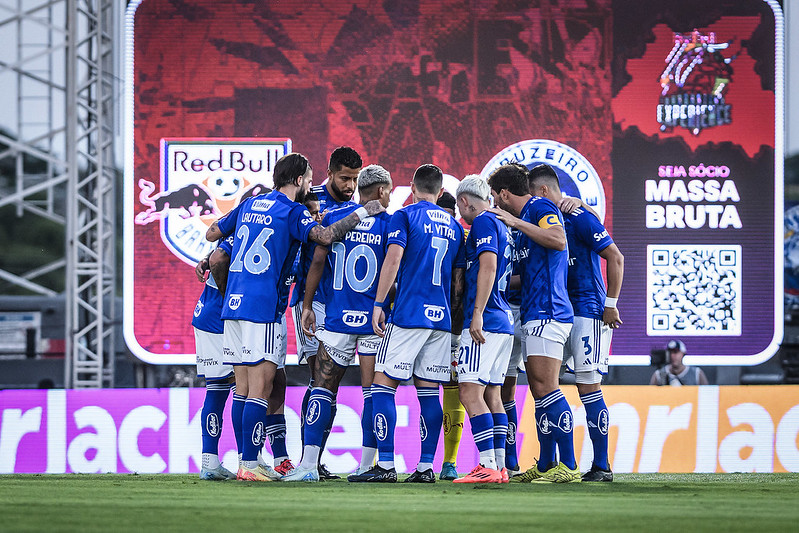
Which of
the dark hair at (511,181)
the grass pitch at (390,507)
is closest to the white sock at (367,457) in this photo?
the grass pitch at (390,507)

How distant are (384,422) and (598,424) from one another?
4.50 feet

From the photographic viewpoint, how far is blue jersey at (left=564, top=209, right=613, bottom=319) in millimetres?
6309

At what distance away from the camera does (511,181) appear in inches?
248

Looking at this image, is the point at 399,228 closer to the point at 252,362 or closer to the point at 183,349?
the point at 252,362

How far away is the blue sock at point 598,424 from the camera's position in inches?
249

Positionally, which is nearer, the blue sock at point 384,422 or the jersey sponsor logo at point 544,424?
the blue sock at point 384,422

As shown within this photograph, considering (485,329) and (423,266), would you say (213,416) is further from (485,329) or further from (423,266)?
(485,329)

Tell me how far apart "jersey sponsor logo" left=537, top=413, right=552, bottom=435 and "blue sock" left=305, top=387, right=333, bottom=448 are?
48.4 inches

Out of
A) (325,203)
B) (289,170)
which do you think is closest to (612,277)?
(325,203)

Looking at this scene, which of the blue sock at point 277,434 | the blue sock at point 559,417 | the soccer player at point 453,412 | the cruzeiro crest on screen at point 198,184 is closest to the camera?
the blue sock at point 559,417

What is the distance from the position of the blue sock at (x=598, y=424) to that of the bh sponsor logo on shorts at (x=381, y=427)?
4.18 feet

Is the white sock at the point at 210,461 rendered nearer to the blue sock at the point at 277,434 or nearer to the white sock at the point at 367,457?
the blue sock at the point at 277,434

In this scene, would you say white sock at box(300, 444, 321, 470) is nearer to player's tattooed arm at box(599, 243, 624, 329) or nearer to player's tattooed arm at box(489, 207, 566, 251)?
player's tattooed arm at box(489, 207, 566, 251)

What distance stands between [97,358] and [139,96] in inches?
101
